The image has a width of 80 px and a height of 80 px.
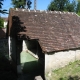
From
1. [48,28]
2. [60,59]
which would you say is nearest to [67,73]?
[60,59]

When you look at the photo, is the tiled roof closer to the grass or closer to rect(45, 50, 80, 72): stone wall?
rect(45, 50, 80, 72): stone wall

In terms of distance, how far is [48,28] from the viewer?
14188mm

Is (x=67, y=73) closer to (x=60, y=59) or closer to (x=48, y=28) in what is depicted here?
(x=60, y=59)

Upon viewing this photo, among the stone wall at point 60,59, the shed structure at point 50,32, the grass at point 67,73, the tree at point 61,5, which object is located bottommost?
the grass at point 67,73

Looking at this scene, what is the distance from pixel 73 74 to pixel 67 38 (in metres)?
3.68

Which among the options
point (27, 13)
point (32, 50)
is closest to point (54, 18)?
point (27, 13)

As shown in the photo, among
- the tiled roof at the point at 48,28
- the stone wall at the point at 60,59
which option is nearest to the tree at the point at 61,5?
the tiled roof at the point at 48,28

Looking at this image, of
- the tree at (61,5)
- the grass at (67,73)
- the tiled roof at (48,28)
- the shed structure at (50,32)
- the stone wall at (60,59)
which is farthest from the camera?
the tree at (61,5)

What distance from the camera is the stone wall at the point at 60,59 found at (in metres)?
12.1

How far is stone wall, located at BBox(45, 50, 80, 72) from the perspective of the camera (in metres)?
12.1

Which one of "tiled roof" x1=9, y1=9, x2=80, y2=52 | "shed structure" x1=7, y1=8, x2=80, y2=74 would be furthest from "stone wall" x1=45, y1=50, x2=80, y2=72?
"tiled roof" x1=9, y1=9, x2=80, y2=52

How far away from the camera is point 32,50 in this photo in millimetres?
23016

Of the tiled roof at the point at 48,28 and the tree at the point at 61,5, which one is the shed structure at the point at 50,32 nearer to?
the tiled roof at the point at 48,28

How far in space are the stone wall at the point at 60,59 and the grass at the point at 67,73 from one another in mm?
371
